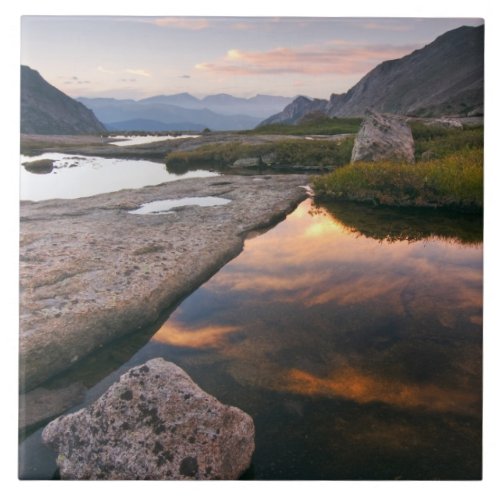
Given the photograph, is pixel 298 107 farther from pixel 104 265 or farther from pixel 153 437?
pixel 153 437

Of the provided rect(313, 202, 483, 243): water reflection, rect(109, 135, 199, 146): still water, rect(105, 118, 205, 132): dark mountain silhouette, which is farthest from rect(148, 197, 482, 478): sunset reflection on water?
rect(109, 135, 199, 146): still water

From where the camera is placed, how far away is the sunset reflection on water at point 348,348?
4523 mm

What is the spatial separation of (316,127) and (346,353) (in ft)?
135

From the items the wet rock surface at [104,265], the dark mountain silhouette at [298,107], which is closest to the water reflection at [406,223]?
the wet rock surface at [104,265]

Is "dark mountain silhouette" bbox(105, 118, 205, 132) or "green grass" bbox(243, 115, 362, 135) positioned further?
"green grass" bbox(243, 115, 362, 135)

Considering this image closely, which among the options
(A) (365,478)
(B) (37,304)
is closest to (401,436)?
(A) (365,478)

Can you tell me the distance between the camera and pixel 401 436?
450 centimetres

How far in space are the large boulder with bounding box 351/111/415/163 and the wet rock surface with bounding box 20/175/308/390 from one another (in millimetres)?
6578

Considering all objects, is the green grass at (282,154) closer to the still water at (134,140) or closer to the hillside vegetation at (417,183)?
the hillside vegetation at (417,183)

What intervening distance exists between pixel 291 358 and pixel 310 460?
1409 mm

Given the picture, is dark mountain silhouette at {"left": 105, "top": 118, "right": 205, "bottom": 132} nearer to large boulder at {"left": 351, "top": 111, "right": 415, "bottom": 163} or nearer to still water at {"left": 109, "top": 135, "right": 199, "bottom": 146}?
large boulder at {"left": 351, "top": 111, "right": 415, "bottom": 163}

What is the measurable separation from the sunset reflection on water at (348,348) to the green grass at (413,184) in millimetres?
1658

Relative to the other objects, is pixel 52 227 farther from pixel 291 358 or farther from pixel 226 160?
pixel 226 160

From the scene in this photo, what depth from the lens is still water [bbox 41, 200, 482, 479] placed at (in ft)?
14.6
